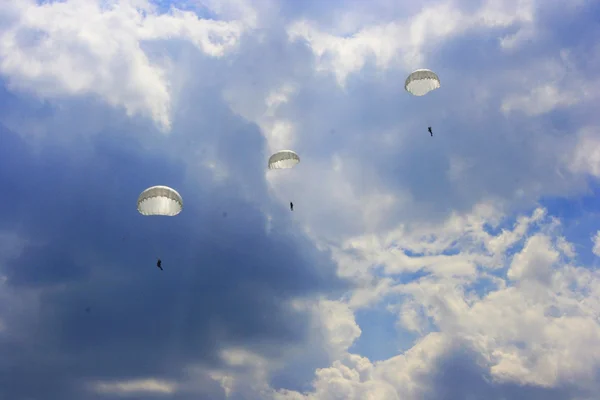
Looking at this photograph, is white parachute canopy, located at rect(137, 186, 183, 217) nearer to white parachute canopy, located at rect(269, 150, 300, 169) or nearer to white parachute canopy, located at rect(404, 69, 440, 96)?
white parachute canopy, located at rect(269, 150, 300, 169)

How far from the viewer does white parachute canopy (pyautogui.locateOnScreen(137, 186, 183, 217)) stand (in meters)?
89.6

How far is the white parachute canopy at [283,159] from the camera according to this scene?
4210 inches

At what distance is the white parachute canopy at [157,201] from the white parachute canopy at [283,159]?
23635mm

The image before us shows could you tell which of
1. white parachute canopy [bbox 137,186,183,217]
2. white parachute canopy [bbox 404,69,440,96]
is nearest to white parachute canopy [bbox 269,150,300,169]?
white parachute canopy [bbox 137,186,183,217]

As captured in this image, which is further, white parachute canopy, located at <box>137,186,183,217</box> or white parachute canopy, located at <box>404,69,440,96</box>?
white parachute canopy, located at <box>404,69,440,96</box>

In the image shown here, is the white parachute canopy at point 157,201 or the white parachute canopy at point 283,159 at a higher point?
the white parachute canopy at point 283,159

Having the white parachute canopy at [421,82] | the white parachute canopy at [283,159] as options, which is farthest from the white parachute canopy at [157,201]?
the white parachute canopy at [421,82]

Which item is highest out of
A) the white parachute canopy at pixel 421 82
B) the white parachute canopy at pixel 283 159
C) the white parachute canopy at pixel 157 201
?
the white parachute canopy at pixel 421 82

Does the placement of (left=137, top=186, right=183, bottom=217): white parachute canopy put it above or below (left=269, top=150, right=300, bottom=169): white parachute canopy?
below

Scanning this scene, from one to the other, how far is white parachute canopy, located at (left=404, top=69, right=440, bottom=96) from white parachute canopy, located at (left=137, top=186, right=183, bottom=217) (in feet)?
167

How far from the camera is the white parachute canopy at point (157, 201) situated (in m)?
89.6

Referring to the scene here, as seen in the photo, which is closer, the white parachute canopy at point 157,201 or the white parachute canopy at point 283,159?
the white parachute canopy at point 157,201

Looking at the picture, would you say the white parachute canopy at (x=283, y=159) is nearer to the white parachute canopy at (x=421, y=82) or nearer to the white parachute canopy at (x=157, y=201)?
the white parachute canopy at (x=157, y=201)

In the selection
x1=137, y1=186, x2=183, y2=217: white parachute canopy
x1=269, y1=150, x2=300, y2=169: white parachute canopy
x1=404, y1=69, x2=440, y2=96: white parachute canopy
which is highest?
x1=404, y1=69, x2=440, y2=96: white parachute canopy
